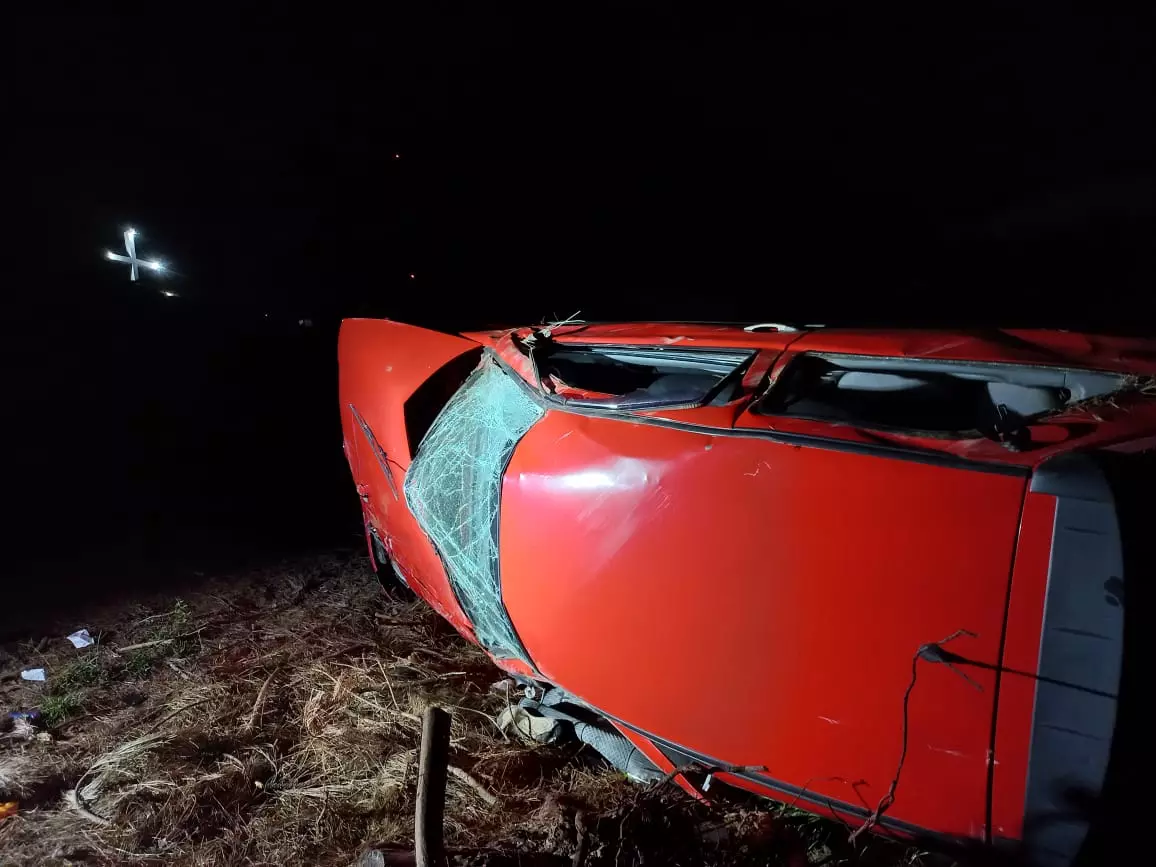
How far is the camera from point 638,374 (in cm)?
266

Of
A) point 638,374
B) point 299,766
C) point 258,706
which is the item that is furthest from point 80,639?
point 638,374

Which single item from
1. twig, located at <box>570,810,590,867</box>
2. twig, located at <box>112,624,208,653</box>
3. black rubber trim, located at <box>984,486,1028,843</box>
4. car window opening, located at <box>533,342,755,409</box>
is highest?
car window opening, located at <box>533,342,755,409</box>

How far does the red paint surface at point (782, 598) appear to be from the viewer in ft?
3.99

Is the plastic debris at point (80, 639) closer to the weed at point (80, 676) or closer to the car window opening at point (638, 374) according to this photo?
the weed at point (80, 676)

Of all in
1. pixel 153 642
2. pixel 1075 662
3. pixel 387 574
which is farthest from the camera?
pixel 387 574

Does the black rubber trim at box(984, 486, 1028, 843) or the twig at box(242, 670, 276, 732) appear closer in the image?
the black rubber trim at box(984, 486, 1028, 843)

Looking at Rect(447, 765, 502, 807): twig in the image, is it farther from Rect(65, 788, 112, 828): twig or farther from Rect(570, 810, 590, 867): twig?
Rect(65, 788, 112, 828): twig

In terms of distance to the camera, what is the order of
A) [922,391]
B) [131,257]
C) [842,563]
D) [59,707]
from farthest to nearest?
1. [131,257]
2. [59,707]
3. [922,391]
4. [842,563]

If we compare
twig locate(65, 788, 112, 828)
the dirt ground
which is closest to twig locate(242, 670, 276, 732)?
the dirt ground

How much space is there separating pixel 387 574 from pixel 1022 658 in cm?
319

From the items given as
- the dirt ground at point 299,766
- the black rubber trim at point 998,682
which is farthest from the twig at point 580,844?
the black rubber trim at point 998,682

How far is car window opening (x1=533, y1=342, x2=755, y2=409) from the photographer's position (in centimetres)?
176

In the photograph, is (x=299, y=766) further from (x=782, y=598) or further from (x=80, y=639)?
(x=782, y=598)

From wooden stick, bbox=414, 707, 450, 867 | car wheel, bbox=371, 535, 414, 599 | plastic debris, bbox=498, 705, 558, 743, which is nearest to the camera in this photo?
wooden stick, bbox=414, 707, 450, 867
